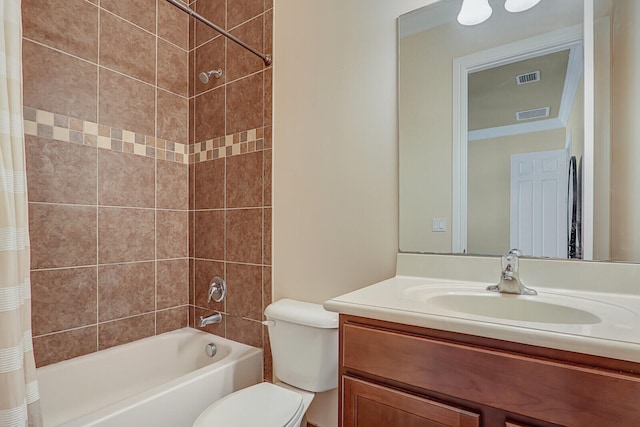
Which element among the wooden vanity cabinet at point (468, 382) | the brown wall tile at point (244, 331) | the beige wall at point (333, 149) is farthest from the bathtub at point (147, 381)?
the wooden vanity cabinet at point (468, 382)

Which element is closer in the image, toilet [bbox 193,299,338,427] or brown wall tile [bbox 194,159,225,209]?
toilet [bbox 193,299,338,427]

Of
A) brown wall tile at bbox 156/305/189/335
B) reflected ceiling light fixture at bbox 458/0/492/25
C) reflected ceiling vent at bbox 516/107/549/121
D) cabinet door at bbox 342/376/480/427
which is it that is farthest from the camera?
brown wall tile at bbox 156/305/189/335

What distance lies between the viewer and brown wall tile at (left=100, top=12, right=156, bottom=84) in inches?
68.6

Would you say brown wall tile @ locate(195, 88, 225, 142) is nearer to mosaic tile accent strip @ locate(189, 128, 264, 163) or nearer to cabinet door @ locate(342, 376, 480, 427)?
mosaic tile accent strip @ locate(189, 128, 264, 163)

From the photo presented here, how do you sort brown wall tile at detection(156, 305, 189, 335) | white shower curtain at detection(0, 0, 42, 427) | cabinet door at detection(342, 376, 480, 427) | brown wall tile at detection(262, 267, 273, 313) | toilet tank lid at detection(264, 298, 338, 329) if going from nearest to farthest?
cabinet door at detection(342, 376, 480, 427) → white shower curtain at detection(0, 0, 42, 427) → toilet tank lid at detection(264, 298, 338, 329) → brown wall tile at detection(262, 267, 273, 313) → brown wall tile at detection(156, 305, 189, 335)

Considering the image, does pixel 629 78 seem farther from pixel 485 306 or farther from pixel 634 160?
pixel 485 306

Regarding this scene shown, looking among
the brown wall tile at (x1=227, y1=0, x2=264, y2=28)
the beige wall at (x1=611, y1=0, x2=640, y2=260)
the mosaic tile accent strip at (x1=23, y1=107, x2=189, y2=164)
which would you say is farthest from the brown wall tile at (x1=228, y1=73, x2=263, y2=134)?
the beige wall at (x1=611, y1=0, x2=640, y2=260)

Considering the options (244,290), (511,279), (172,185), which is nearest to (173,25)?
(172,185)

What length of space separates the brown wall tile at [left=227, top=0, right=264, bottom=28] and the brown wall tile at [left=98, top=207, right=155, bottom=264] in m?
1.23

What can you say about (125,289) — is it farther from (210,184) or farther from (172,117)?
(172,117)

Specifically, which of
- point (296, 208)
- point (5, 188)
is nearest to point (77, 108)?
point (5, 188)

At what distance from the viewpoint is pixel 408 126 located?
1.32 m

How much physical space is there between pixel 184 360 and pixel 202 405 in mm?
587

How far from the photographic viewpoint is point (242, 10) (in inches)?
73.2
